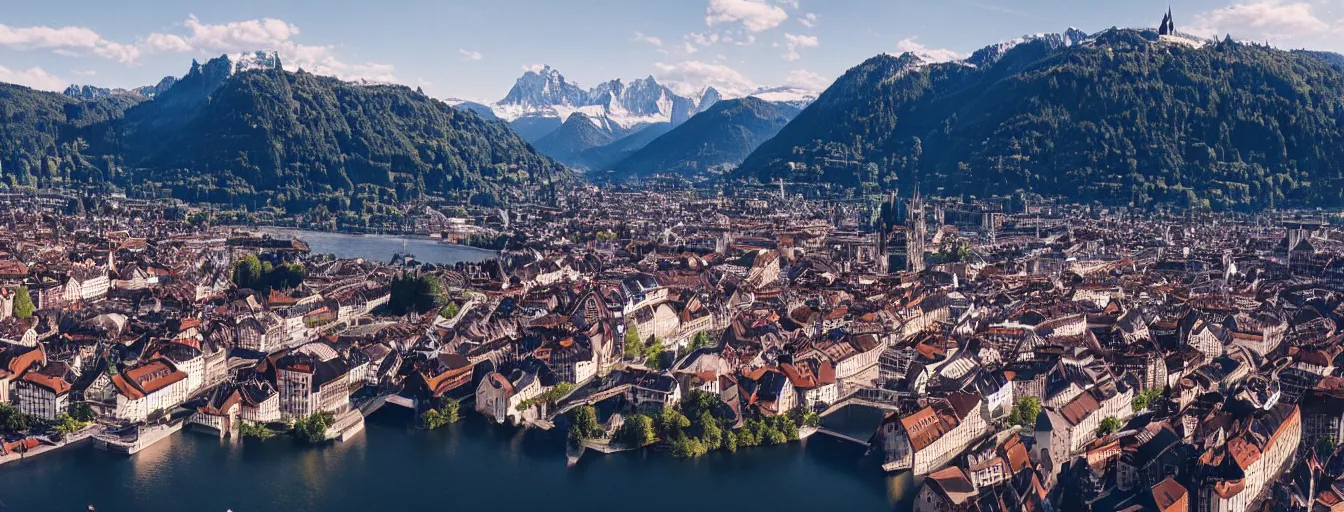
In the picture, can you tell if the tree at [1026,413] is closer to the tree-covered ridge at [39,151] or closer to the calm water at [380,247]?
the calm water at [380,247]

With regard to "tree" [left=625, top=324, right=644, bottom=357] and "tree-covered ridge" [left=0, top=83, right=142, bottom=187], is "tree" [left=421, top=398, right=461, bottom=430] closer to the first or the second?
"tree" [left=625, top=324, right=644, bottom=357]

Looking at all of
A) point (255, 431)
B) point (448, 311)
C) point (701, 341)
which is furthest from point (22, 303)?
point (701, 341)

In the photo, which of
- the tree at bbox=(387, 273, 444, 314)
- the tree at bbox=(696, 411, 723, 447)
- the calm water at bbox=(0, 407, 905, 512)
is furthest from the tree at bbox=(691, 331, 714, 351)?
the tree at bbox=(387, 273, 444, 314)

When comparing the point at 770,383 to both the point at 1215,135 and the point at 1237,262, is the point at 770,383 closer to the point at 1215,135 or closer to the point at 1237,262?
the point at 1237,262

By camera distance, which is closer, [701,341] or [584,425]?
[584,425]

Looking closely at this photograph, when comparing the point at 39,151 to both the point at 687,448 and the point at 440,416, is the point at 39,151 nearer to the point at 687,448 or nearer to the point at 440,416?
the point at 440,416

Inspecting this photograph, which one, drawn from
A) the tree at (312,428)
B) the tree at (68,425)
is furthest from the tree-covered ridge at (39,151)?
the tree at (312,428)
